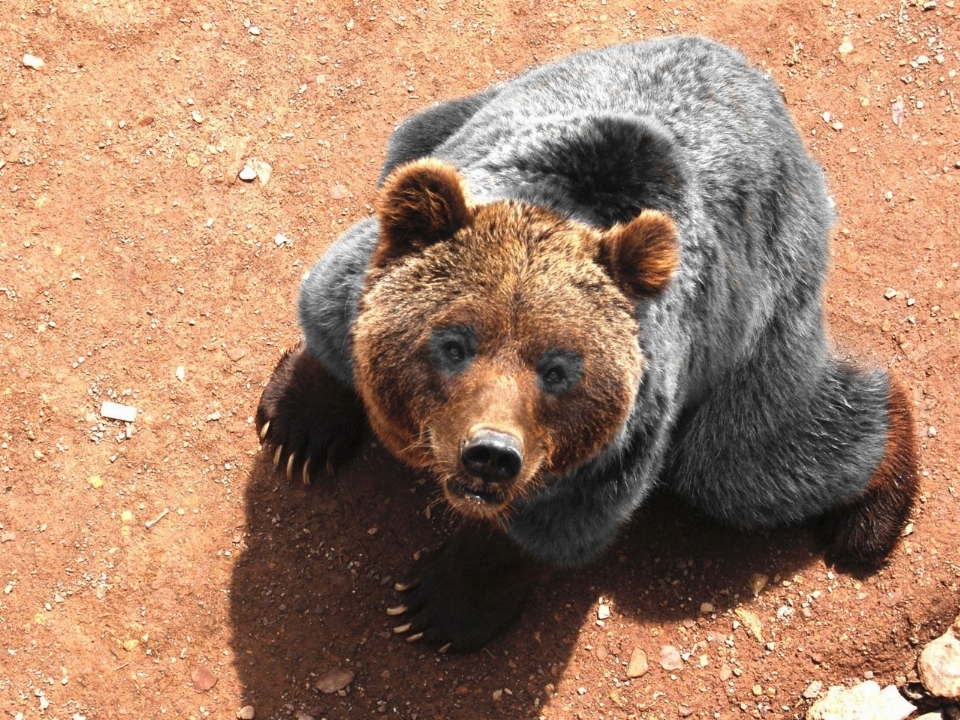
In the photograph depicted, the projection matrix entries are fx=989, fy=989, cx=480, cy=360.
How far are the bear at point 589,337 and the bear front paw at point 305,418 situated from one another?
0.04 ft

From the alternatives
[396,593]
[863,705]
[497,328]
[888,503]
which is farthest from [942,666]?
[497,328]

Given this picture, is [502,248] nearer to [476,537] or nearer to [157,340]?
[476,537]

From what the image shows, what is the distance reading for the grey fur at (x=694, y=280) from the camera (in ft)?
12.9

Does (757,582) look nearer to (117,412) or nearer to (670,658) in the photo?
(670,658)

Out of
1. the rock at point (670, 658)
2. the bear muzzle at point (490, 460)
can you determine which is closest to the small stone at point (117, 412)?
the bear muzzle at point (490, 460)

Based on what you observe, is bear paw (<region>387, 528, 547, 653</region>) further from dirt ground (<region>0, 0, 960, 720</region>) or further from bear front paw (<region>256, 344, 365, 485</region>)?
bear front paw (<region>256, 344, 365, 485</region>)

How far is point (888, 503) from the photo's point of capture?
5266mm

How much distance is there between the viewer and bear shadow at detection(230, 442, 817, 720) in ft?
16.3

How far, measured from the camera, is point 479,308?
3.43 metres

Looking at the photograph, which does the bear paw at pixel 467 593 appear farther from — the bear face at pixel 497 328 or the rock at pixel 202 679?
the bear face at pixel 497 328

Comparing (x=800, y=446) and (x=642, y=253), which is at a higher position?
(x=642, y=253)

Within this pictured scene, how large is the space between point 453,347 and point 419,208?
1.71 feet

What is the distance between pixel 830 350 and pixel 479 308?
98.8 inches

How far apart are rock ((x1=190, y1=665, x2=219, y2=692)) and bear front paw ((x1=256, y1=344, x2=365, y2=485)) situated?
1.05 m
